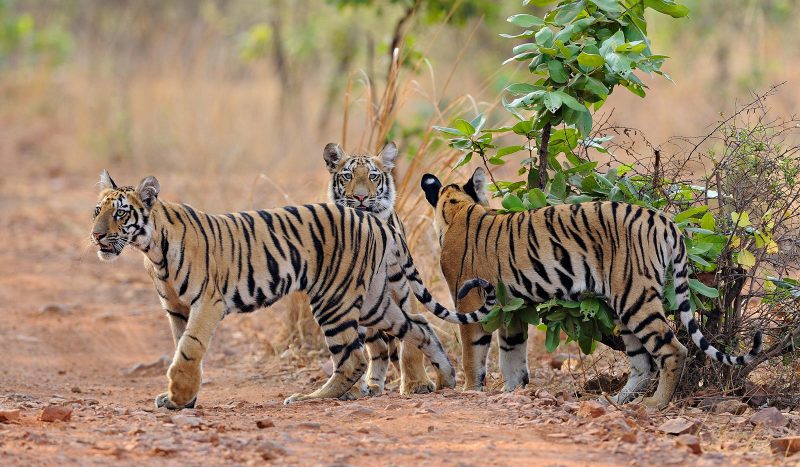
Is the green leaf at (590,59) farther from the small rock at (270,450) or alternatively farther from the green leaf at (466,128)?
the small rock at (270,450)

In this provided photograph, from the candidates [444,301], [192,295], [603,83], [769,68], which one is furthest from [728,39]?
[192,295]

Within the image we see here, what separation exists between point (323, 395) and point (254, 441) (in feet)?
4.99

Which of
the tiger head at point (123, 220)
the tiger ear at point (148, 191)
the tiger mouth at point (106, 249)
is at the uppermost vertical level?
the tiger ear at point (148, 191)

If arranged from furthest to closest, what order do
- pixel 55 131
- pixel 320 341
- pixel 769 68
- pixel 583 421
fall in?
1. pixel 55 131
2. pixel 769 68
3. pixel 320 341
4. pixel 583 421

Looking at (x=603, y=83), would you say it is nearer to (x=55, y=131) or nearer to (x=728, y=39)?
(x=728, y=39)

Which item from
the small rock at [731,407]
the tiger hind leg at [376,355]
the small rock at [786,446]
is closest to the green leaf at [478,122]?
the tiger hind leg at [376,355]

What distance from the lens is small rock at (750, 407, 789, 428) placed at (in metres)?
5.15

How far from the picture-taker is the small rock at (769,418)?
5152 millimetres

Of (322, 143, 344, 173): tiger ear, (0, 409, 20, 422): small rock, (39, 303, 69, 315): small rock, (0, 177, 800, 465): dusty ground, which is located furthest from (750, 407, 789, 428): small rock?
(39, 303, 69, 315): small rock

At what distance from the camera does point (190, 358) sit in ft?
18.2

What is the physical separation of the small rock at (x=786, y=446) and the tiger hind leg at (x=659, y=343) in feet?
3.05

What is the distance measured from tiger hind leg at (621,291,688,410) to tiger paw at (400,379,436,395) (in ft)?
4.29

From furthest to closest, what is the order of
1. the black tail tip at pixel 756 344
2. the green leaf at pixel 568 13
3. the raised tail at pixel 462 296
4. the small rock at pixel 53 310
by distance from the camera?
the small rock at pixel 53 310, the raised tail at pixel 462 296, the green leaf at pixel 568 13, the black tail tip at pixel 756 344

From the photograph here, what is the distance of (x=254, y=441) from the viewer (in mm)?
4488
